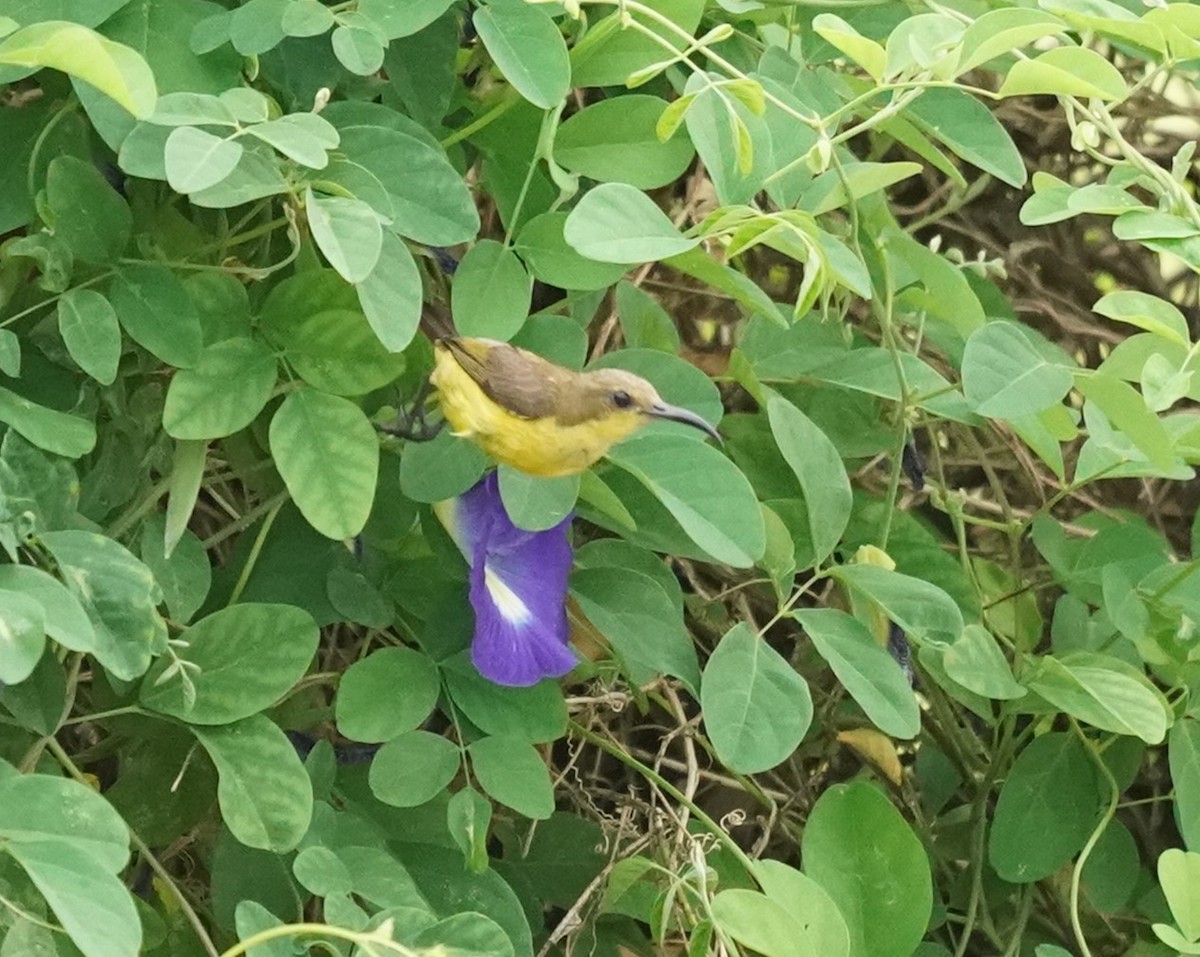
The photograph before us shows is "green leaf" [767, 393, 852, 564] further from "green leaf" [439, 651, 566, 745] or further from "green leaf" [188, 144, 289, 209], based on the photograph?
"green leaf" [188, 144, 289, 209]

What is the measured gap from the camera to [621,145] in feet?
2.17

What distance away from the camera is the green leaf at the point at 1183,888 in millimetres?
670

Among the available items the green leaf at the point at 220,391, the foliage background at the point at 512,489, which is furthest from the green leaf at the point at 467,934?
the green leaf at the point at 220,391

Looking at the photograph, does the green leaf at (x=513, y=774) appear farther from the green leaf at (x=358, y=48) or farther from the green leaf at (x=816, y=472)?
the green leaf at (x=358, y=48)

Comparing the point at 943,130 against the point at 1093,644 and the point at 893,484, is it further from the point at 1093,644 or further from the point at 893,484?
the point at 1093,644

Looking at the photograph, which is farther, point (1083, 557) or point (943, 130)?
point (1083, 557)

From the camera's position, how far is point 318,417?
23.0 inches

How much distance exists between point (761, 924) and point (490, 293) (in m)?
0.29

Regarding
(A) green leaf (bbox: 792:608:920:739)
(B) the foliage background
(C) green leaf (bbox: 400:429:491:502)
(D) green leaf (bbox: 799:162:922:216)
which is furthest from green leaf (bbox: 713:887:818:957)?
(D) green leaf (bbox: 799:162:922:216)

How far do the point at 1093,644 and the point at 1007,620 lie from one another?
0.20 ft

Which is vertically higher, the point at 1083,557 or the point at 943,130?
the point at 943,130

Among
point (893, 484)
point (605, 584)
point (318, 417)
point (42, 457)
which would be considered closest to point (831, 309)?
point (893, 484)

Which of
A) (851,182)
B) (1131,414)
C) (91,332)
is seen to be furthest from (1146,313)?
(91,332)

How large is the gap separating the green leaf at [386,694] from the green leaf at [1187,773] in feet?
1.25
